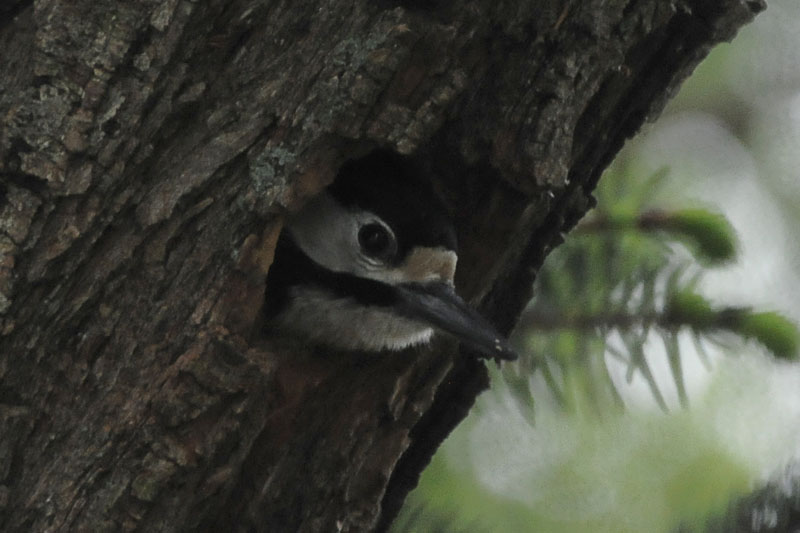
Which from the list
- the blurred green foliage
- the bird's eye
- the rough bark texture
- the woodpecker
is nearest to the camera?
the rough bark texture

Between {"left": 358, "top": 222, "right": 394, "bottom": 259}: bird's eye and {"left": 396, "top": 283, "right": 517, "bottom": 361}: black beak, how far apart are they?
0.46 feet

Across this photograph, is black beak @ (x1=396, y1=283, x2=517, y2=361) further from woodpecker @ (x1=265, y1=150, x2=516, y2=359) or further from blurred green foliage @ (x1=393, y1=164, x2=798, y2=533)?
blurred green foliage @ (x1=393, y1=164, x2=798, y2=533)

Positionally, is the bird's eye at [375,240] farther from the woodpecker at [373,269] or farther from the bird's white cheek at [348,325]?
the bird's white cheek at [348,325]

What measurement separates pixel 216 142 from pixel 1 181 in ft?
1.65

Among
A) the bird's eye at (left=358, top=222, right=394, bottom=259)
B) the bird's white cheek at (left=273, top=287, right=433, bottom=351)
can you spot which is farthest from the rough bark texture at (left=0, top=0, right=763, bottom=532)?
the bird's eye at (left=358, top=222, right=394, bottom=259)

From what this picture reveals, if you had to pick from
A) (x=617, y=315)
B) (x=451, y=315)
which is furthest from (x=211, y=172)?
(x=617, y=315)

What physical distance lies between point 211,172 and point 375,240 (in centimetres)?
92

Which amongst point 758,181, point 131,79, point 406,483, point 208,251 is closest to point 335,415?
point 406,483

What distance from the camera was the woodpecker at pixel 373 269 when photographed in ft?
10.6

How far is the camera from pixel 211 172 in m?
2.66

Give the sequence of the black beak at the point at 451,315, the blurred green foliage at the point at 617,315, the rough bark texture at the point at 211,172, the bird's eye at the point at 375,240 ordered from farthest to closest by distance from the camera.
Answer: the blurred green foliage at the point at 617,315 < the bird's eye at the point at 375,240 < the black beak at the point at 451,315 < the rough bark texture at the point at 211,172

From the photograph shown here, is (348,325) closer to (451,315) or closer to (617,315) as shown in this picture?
(451,315)

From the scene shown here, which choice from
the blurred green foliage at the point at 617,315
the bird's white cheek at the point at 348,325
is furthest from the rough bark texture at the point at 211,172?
the blurred green foliage at the point at 617,315

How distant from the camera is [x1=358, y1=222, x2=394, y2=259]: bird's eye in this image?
3.45 m
